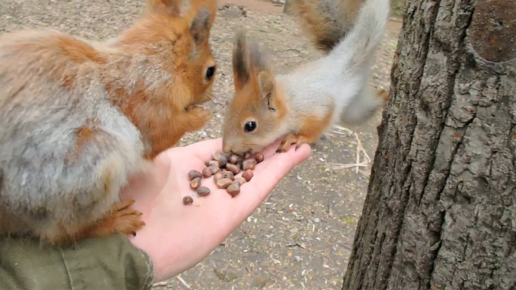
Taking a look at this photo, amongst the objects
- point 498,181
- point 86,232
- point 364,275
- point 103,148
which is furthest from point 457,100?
point 86,232

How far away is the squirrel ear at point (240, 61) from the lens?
137 cm

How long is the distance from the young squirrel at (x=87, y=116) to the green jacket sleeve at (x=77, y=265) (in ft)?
0.08

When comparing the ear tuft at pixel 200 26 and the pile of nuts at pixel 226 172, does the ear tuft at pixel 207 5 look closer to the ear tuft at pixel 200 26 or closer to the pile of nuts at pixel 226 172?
the ear tuft at pixel 200 26

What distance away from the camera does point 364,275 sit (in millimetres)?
985

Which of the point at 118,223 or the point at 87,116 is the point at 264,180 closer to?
the point at 118,223

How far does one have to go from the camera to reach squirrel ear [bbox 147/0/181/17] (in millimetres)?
1111

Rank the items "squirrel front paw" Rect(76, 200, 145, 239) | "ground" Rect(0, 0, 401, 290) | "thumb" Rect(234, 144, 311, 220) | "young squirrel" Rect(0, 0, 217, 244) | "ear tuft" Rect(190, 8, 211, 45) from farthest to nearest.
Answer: "ground" Rect(0, 0, 401, 290)
"thumb" Rect(234, 144, 311, 220)
"ear tuft" Rect(190, 8, 211, 45)
"squirrel front paw" Rect(76, 200, 145, 239)
"young squirrel" Rect(0, 0, 217, 244)

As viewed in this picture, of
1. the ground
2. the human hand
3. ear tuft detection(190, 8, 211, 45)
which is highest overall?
ear tuft detection(190, 8, 211, 45)

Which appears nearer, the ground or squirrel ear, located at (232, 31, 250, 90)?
squirrel ear, located at (232, 31, 250, 90)

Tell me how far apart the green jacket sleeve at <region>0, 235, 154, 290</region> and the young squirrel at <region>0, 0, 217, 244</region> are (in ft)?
0.08

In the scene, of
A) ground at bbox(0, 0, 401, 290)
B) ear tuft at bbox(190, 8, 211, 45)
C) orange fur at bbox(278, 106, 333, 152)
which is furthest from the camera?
ground at bbox(0, 0, 401, 290)

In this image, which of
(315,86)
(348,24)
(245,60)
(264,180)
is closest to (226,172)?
(264,180)

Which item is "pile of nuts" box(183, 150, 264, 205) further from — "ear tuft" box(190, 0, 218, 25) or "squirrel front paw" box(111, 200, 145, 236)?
"ear tuft" box(190, 0, 218, 25)

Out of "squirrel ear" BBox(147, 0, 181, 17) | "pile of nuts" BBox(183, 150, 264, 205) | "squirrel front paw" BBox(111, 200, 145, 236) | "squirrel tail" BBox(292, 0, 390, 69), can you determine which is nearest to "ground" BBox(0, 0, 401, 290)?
"squirrel tail" BBox(292, 0, 390, 69)
